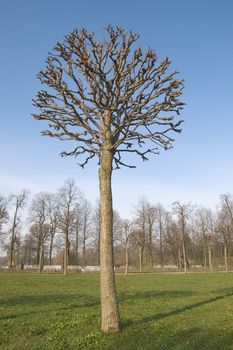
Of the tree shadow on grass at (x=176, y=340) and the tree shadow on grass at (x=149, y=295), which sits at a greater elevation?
the tree shadow on grass at (x=176, y=340)

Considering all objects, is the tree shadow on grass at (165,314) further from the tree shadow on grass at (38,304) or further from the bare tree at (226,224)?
the bare tree at (226,224)

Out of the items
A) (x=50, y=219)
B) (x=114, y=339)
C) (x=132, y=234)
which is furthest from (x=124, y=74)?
(x=50, y=219)

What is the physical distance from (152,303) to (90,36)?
12.0 metres

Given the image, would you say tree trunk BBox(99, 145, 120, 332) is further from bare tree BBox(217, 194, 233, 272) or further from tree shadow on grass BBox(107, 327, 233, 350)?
bare tree BBox(217, 194, 233, 272)

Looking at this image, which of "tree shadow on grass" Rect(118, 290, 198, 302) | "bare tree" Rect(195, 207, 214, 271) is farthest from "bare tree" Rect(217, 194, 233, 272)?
"tree shadow on grass" Rect(118, 290, 198, 302)

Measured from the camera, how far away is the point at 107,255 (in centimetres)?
1062

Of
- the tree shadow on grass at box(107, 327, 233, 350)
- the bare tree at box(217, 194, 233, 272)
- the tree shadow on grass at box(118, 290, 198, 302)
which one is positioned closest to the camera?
the tree shadow on grass at box(107, 327, 233, 350)

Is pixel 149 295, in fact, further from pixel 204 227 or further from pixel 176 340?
pixel 204 227

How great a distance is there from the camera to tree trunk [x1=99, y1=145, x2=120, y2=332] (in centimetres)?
1020

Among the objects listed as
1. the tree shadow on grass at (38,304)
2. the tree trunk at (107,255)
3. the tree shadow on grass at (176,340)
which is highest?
the tree trunk at (107,255)

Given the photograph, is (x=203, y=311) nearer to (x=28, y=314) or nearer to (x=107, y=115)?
(x=28, y=314)

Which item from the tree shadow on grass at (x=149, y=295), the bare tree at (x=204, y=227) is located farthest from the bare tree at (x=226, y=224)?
the tree shadow on grass at (x=149, y=295)

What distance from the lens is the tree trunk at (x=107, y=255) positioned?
10195 mm

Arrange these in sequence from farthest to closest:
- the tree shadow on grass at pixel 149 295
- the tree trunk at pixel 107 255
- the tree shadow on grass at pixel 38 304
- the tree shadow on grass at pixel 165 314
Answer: the tree shadow on grass at pixel 149 295 → the tree shadow on grass at pixel 38 304 → the tree shadow on grass at pixel 165 314 → the tree trunk at pixel 107 255
